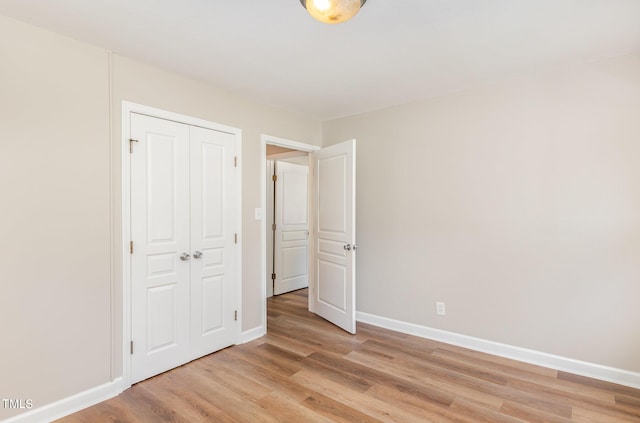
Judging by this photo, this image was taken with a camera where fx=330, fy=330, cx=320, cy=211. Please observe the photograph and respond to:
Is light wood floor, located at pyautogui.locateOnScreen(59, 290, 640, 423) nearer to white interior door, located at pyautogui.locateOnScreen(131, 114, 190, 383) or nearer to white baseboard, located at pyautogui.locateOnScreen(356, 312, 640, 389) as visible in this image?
white baseboard, located at pyautogui.locateOnScreen(356, 312, 640, 389)

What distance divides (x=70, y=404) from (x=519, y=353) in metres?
3.39

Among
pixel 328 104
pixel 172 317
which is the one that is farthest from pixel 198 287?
pixel 328 104

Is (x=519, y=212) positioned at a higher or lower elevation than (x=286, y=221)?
higher

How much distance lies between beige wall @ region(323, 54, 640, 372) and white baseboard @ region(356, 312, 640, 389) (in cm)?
5

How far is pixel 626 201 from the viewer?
2.41 m

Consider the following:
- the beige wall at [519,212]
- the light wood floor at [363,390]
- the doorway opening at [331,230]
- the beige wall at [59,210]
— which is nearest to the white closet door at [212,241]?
the light wood floor at [363,390]

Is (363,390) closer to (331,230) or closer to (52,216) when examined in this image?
(331,230)

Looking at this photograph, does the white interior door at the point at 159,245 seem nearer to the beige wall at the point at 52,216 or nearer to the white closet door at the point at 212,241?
the white closet door at the point at 212,241

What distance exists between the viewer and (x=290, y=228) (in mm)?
5285

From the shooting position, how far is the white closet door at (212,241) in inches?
113

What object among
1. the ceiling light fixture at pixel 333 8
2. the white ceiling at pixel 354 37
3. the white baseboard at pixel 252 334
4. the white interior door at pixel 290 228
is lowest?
the white baseboard at pixel 252 334

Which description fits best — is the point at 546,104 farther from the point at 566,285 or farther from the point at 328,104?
the point at 328,104

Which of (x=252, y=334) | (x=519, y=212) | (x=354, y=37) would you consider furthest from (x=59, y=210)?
(x=519, y=212)

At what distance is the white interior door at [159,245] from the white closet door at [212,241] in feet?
0.29
